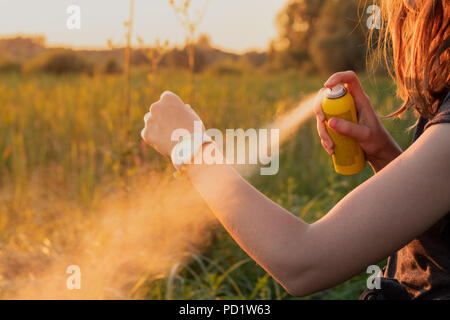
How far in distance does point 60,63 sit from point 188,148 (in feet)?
51.9

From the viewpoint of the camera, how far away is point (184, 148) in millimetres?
843

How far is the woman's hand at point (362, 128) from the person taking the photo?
1065 mm

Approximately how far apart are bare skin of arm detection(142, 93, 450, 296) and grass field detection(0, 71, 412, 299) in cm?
81

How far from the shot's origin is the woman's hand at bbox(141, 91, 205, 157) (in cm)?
90

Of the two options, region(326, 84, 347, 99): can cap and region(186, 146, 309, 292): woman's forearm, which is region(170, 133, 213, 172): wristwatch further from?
region(326, 84, 347, 99): can cap

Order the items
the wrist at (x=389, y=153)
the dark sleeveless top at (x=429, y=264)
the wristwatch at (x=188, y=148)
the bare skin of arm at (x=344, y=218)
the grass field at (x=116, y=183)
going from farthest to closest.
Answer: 1. the grass field at (x=116, y=183)
2. the wrist at (x=389, y=153)
3. the dark sleeveless top at (x=429, y=264)
4. the wristwatch at (x=188, y=148)
5. the bare skin of arm at (x=344, y=218)

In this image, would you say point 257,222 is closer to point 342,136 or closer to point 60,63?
point 342,136

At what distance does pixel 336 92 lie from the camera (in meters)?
1.05

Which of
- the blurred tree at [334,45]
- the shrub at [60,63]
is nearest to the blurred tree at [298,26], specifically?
the blurred tree at [334,45]

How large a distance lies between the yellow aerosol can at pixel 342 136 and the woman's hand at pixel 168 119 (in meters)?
0.33

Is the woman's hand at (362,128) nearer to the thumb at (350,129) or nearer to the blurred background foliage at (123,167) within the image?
the thumb at (350,129)
